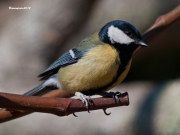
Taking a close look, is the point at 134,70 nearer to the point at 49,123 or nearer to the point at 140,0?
the point at 140,0

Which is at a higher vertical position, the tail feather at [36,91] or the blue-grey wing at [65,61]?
the blue-grey wing at [65,61]

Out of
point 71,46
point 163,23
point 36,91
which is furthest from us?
point 71,46

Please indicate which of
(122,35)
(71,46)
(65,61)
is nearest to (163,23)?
(122,35)

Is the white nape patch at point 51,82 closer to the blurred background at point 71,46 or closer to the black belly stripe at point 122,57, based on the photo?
the black belly stripe at point 122,57

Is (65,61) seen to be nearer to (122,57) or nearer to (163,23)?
(122,57)

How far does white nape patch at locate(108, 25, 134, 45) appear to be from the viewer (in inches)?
57.1

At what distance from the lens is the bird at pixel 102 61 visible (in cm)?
140

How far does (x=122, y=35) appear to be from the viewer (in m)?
1.45

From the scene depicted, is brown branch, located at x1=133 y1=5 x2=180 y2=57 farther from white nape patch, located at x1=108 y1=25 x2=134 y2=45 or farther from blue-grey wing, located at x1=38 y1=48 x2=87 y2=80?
blue-grey wing, located at x1=38 y1=48 x2=87 y2=80

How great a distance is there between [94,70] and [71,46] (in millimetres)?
1490

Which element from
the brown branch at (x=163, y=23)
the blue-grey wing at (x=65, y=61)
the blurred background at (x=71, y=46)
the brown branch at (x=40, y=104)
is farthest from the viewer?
the blurred background at (x=71, y=46)

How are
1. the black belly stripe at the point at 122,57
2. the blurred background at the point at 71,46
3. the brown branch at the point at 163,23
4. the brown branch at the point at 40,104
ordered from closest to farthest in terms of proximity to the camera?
the brown branch at the point at 40,104 < the brown branch at the point at 163,23 < the black belly stripe at the point at 122,57 < the blurred background at the point at 71,46

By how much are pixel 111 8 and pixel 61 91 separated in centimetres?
150

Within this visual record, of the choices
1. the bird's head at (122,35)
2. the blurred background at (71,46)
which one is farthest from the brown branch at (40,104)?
the blurred background at (71,46)
